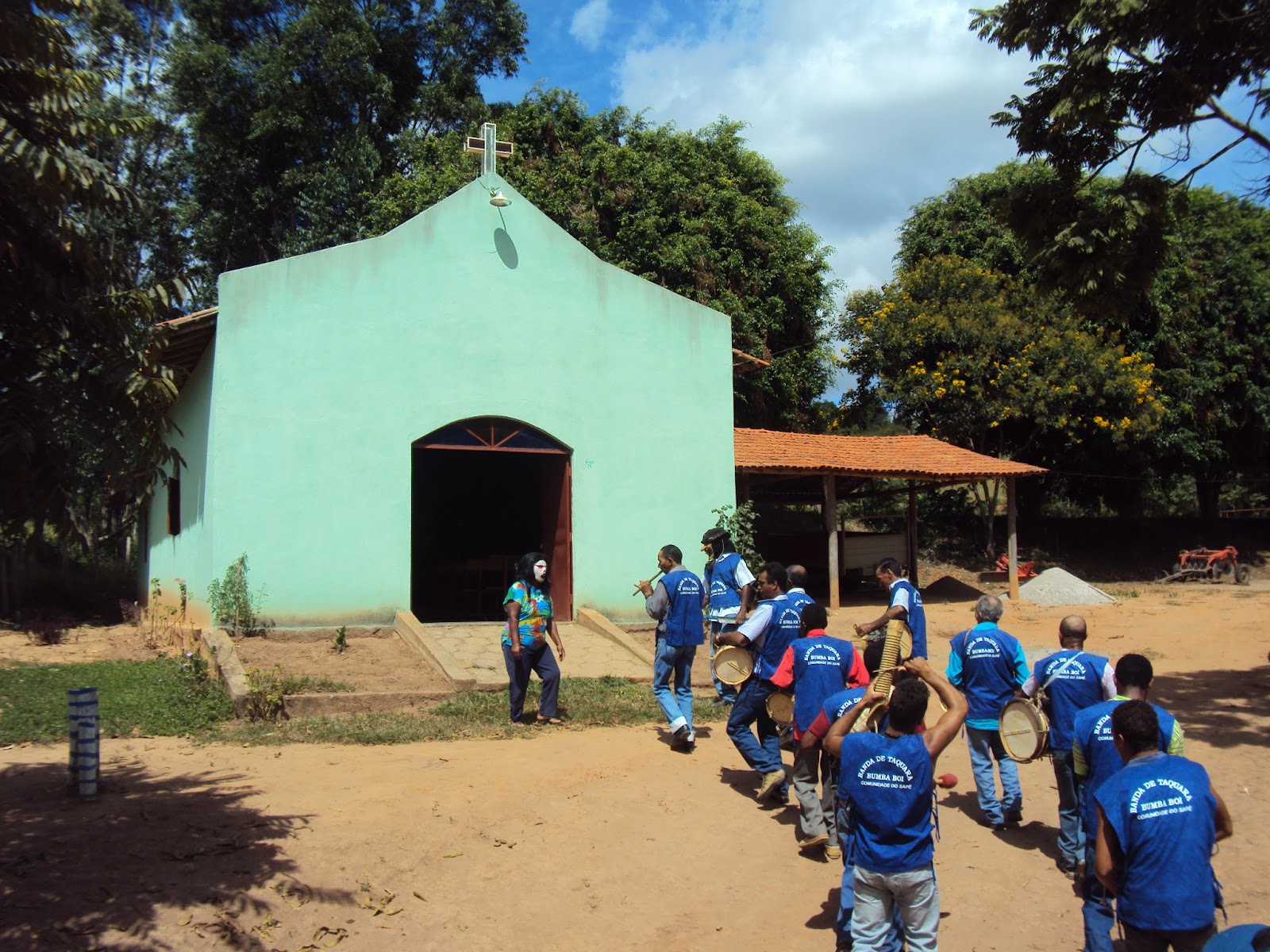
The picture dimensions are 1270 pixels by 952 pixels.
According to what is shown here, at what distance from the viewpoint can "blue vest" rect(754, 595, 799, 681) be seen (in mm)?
7008

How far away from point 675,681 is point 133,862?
175 inches

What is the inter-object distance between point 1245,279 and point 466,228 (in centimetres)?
2551

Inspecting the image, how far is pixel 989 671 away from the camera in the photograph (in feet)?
22.2

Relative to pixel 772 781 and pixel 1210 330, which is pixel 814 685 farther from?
pixel 1210 330

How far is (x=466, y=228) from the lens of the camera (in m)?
14.2

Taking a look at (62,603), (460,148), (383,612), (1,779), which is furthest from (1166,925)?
(460,148)

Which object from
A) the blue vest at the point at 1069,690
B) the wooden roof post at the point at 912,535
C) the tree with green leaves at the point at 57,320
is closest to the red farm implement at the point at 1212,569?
the wooden roof post at the point at 912,535

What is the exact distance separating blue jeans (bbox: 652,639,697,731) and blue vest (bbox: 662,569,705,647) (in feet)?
0.27

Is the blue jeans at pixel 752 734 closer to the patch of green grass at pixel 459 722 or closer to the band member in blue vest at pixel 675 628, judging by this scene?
the band member in blue vest at pixel 675 628

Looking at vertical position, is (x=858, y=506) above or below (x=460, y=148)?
below

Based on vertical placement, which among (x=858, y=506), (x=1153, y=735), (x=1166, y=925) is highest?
(x=858, y=506)

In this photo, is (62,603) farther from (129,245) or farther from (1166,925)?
(1166,925)

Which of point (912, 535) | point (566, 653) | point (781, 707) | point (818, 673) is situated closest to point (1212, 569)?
point (912, 535)

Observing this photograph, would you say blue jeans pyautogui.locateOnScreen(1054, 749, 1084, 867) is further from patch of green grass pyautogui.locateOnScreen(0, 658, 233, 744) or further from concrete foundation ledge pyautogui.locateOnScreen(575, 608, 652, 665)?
patch of green grass pyautogui.locateOnScreen(0, 658, 233, 744)
